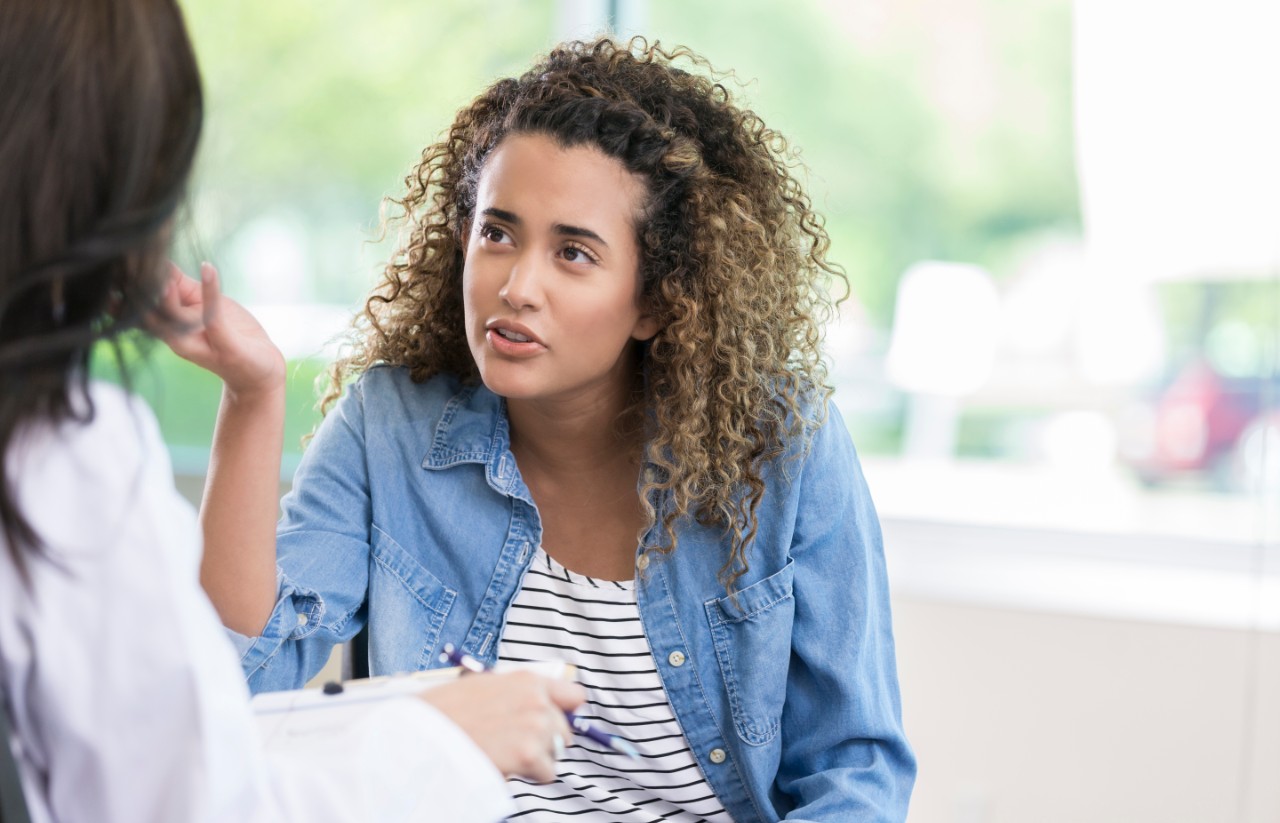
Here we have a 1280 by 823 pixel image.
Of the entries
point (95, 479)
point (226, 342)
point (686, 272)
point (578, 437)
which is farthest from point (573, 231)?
point (95, 479)

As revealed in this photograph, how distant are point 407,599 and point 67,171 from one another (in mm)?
820

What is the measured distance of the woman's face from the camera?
1433 mm

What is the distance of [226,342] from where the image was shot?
49.6 inches

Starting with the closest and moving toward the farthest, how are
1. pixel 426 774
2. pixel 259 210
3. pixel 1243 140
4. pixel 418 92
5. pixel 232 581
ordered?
pixel 426 774 → pixel 232 581 → pixel 1243 140 → pixel 418 92 → pixel 259 210

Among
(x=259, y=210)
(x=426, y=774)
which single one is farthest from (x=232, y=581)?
(x=259, y=210)

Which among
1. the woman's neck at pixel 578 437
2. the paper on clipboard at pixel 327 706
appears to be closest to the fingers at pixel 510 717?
the paper on clipboard at pixel 327 706

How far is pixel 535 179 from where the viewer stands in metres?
1.46

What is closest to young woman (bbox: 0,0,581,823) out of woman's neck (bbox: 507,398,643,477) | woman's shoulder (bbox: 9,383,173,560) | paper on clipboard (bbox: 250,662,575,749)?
woman's shoulder (bbox: 9,383,173,560)

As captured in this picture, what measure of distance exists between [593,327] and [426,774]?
69cm

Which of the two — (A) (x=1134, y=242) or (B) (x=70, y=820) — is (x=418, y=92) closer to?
(A) (x=1134, y=242)

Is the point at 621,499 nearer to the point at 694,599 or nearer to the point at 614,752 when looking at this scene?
the point at 694,599

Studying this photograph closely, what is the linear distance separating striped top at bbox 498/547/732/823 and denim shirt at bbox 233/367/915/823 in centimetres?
2

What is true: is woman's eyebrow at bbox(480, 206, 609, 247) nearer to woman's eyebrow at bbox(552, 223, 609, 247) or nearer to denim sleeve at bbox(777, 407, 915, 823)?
woman's eyebrow at bbox(552, 223, 609, 247)

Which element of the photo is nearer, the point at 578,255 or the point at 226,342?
the point at 226,342
